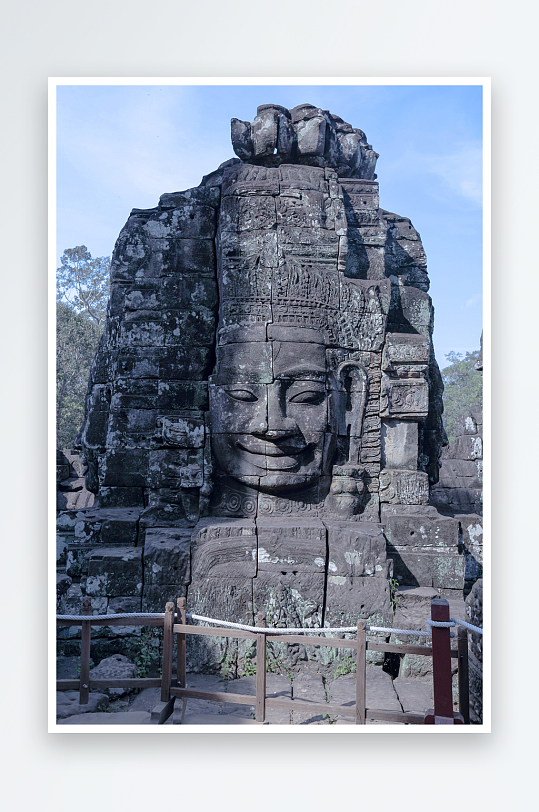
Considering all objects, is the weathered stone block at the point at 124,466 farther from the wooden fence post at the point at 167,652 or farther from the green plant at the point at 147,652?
the wooden fence post at the point at 167,652

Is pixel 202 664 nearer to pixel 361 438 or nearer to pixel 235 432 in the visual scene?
pixel 235 432

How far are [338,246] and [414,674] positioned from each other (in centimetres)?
381

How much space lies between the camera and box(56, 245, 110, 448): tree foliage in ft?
17.7

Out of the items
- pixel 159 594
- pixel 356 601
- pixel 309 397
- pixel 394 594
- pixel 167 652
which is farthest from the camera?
pixel 309 397

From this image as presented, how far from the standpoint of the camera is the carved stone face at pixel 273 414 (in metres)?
5.93

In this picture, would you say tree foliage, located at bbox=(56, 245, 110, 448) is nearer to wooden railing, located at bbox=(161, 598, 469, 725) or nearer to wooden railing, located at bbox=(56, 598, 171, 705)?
wooden railing, located at bbox=(56, 598, 171, 705)

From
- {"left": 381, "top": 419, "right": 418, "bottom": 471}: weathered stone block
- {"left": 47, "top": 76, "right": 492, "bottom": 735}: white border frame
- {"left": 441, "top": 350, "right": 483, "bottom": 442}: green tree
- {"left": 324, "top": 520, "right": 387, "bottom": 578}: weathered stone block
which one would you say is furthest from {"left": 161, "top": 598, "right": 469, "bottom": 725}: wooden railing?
{"left": 441, "top": 350, "right": 483, "bottom": 442}: green tree

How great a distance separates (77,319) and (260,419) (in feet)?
7.74

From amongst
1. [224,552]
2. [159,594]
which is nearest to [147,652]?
[159,594]

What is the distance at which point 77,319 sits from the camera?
6848mm

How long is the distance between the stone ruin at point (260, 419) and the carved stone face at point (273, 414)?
0.05 ft

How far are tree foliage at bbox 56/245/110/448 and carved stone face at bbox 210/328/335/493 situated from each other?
149cm

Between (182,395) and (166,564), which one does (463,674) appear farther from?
(182,395)
